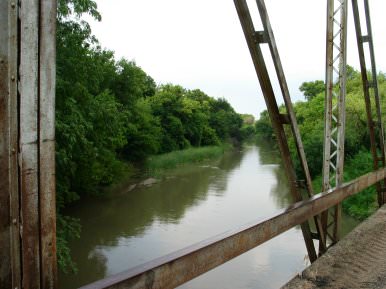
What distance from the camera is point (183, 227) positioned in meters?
13.5

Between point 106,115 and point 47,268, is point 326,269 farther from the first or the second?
point 106,115

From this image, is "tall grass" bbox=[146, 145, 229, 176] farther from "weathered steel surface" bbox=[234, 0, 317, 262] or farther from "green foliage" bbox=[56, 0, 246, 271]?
"weathered steel surface" bbox=[234, 0, 317, 262]

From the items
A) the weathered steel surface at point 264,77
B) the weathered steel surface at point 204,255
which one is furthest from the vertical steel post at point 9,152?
the weathered steel surface at point 264,77

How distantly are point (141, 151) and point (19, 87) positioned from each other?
27027 mm

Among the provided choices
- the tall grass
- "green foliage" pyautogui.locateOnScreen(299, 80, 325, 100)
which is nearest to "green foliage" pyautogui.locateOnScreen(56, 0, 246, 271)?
the tall grass

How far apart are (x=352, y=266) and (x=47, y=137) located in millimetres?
3025

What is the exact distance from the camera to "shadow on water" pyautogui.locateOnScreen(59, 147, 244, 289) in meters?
10.7

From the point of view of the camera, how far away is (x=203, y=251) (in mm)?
2111

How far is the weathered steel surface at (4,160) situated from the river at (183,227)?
6.16 m

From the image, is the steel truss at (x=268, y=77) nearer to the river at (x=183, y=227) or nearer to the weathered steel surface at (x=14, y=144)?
the weathered steel surface at (x=14, y=144)

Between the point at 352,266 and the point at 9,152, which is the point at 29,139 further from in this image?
the point at 352,266

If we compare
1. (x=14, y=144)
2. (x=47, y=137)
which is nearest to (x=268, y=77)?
(x=47, y=137)

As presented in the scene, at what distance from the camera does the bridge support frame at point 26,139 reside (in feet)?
4.30

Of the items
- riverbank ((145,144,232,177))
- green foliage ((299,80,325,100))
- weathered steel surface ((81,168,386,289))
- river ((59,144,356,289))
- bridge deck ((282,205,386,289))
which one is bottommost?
river ((59,144,356,289))
